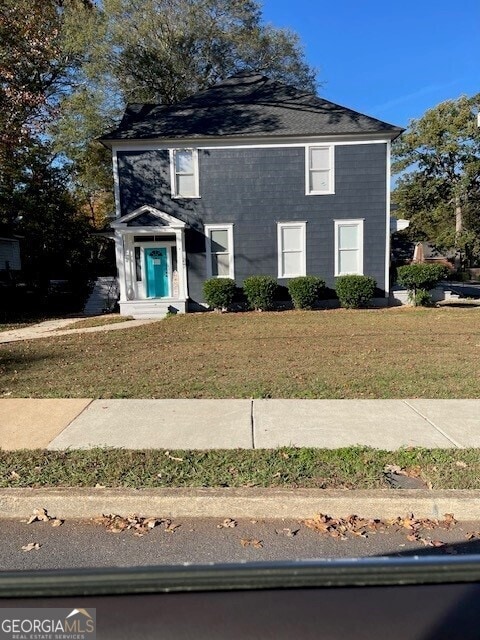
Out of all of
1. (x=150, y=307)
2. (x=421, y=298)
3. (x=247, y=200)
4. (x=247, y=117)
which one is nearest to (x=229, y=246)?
(x=247, y=200)

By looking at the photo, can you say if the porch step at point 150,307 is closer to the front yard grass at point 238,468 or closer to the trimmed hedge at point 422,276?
the trimmed hedge at point 422,276

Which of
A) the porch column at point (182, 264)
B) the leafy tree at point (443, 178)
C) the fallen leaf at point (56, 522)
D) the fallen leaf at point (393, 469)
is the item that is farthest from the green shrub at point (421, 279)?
the leafy tree at point (443, 178)

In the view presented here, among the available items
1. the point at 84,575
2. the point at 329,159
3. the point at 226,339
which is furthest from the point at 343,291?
the point at 84,575

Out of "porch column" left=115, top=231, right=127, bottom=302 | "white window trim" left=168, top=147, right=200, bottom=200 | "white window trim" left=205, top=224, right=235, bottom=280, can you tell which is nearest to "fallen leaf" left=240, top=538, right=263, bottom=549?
"white window trim" left=205, top=224, right=235, bottom=280

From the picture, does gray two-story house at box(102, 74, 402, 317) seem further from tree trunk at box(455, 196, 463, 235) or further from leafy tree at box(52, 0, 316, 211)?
tree trunk at box(455, 196, 463, 235)

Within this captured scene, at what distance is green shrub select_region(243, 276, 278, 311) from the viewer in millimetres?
16703

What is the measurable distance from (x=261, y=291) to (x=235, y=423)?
38.6 ft

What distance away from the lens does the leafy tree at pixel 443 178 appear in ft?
141

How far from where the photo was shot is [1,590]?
1.40m

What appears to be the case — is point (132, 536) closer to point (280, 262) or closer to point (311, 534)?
point (311, 534)

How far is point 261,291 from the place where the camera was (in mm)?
16703

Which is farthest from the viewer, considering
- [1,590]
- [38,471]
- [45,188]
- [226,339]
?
[45,188]

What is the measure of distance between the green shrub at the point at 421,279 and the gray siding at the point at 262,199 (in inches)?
42.6

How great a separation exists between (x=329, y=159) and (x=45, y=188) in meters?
15.3
